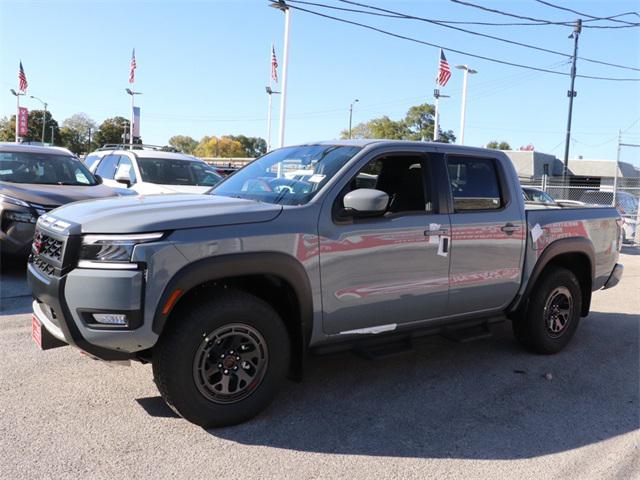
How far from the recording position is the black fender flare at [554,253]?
17.3ft

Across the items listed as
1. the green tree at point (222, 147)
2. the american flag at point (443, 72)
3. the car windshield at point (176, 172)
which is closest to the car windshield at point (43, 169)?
the car windshield at point (176, 172)

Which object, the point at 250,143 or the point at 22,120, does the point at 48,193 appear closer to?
the point at 22,120

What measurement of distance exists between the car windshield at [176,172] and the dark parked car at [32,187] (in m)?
0.93

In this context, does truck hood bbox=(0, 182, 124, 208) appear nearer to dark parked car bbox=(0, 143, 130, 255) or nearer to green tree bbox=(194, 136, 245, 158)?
dark parked car bbox=(0, 143, 130, 255)

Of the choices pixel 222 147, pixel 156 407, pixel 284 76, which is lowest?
pixel 156 407

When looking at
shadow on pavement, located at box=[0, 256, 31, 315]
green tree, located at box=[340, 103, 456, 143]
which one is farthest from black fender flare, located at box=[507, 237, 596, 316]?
green tree, located at box=[340, 103, 456, 143]

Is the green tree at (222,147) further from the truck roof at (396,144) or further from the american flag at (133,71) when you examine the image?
the truck roof at (396,144)

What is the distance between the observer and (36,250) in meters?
3.86

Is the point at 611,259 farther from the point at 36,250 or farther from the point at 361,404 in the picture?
the point at 36,250

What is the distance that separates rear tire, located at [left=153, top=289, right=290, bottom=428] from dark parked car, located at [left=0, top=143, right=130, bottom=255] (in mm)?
4741

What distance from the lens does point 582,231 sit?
571 centimetres

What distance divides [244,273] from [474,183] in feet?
7.80

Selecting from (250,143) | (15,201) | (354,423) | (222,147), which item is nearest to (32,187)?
(15,201)

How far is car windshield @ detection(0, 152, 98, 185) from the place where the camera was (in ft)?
27.6
